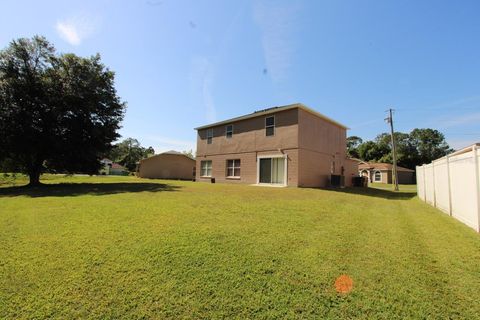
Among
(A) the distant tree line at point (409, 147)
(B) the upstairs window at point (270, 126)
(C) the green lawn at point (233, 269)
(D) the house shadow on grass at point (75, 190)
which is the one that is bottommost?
(C) the green lawn at point (233, 269)

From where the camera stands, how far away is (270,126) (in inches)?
686

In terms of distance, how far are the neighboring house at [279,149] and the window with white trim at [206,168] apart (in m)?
0.09

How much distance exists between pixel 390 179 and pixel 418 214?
3696cm

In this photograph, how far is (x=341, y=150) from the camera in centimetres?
2114

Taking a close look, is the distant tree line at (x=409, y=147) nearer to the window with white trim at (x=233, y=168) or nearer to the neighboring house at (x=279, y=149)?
the neighboring house at (x=279, y=149)

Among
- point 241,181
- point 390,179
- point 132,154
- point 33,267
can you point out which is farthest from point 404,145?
point 132,154

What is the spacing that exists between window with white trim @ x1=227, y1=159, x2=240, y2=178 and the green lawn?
13269 millimetres

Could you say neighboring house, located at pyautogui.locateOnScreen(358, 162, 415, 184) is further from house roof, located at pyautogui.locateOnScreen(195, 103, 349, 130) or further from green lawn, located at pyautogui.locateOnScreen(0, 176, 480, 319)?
green lawn, located at pyautogui.locateOnScreen(0, 176, 480, 319)

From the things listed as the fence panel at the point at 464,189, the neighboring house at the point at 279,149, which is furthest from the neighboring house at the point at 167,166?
the fence panel at the point at 464,189

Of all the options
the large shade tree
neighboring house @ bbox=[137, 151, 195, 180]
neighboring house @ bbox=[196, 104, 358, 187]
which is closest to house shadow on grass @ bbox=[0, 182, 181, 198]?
the large shade tree

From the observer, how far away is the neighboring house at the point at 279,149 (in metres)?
16.0

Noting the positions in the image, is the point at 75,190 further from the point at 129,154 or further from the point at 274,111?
the point at 129,154

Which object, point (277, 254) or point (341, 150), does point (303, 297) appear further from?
point (341, 150)

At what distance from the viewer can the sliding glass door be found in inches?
655
